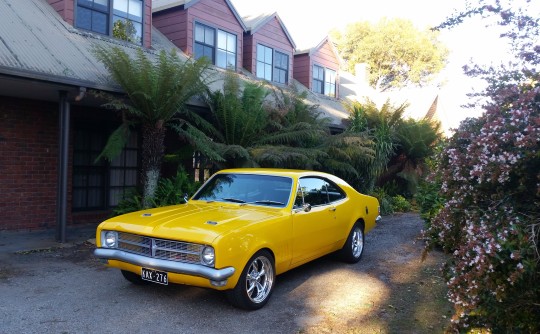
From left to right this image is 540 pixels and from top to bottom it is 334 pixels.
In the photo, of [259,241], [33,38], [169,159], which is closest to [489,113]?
[259,241]

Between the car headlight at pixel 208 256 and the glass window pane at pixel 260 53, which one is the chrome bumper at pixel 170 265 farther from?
the glass window pane at pixel 260 53

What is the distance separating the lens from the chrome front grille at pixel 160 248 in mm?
4668

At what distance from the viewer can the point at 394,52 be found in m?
36.1

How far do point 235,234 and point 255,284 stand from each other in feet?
2.31

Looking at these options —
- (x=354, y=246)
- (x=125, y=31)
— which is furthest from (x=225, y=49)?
(x=354, y=246)

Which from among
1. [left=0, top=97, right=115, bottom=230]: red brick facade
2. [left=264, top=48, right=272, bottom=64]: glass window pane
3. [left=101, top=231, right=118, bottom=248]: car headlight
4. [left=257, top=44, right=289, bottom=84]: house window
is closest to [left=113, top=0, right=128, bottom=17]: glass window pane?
[left=0, top=97, right=115, bottom=230]: red brick facade

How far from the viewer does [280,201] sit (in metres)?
5.83

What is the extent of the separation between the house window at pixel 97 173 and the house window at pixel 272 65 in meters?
5.78

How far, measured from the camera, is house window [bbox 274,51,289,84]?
1603 cm

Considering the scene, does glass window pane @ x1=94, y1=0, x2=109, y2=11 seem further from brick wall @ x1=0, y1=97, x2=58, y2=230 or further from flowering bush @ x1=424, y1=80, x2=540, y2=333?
flowering bush @ x1=424, y1=80, x2=540, y2=333

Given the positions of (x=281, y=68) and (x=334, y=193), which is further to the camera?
(x=281, y=68)

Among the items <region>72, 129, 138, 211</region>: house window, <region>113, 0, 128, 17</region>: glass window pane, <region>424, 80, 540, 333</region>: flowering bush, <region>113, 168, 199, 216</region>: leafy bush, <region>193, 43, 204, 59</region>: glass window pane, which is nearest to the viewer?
<region>424, 80, 540, 333</region>: flowering bush

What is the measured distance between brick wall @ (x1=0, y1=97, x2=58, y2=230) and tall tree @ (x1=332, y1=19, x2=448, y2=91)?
1156 inches

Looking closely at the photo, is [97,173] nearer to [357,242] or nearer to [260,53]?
[357,242]
